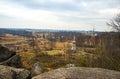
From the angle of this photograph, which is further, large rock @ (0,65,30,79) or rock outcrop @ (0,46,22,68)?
rock outcrop @ (0,46,22,68)

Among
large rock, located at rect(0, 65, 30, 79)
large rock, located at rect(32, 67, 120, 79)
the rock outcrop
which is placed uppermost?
large rock, located at rect(32, 67, 120, 79)

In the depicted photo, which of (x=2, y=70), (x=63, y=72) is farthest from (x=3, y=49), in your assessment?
(x=63, y=72)

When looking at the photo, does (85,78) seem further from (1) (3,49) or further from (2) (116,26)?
(2) (116,26)

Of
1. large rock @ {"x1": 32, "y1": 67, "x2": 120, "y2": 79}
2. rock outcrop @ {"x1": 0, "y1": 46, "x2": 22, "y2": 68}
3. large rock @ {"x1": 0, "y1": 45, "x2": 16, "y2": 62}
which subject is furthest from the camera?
large rock @ {"x1": 0, "y1": 45, "x2": 16, "y2": 62}

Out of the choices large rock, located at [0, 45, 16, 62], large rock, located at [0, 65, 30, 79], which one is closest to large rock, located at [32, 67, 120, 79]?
large rock, located at [0, 65, 30, 79]

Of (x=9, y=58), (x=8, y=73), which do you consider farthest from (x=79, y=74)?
(x=9, y=58)

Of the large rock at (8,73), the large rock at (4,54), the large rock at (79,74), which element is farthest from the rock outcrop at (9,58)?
the large rock at (79,74)

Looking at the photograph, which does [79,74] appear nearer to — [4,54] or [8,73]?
[8,73]

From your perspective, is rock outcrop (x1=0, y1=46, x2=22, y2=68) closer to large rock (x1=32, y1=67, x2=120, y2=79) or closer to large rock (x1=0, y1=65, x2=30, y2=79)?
large rock (x1=0, y1=65, x2=30, y2=79)

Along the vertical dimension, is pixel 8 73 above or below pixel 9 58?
above
